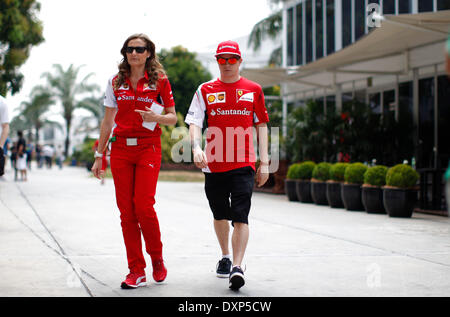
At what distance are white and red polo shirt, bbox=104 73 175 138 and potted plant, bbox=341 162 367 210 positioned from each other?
8.40 m

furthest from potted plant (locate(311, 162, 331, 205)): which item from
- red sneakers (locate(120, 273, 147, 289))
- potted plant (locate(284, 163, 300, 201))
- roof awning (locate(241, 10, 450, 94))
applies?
red sneakers (locate(120, 273, 147, 289))

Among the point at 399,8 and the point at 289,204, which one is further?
the point at 399,8

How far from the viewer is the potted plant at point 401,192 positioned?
1141cm

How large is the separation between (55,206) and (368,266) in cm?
818

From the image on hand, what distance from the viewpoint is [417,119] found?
1675 cm

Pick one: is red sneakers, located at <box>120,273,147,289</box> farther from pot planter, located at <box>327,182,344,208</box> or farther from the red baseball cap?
pot planter, located at <box>327,182,344,208</box>

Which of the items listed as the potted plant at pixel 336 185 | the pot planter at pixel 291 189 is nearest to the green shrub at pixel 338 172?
the potted plant at pixel 336 185

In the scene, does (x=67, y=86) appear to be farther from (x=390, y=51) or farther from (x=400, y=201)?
(x=400, y=201)

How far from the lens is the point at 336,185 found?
1359 centimetres

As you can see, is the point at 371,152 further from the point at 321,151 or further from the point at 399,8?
the point at 399,8

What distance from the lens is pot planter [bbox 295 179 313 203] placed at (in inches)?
593

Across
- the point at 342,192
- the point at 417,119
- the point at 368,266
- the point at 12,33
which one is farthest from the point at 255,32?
the point at 368,266

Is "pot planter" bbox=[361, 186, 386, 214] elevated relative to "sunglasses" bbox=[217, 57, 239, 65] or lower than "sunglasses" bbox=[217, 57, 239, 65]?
lower
